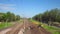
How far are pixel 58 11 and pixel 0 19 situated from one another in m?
16.9

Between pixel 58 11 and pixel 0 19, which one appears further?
pixel 0 19

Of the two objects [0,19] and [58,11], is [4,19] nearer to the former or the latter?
[0,19]

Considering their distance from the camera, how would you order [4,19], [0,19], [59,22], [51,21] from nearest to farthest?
[59,22]
[51,21]
[0,19]
[4,19]

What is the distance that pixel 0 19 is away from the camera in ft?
144

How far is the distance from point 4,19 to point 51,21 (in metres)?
15.3

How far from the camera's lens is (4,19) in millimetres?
46844

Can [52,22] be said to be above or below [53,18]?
below

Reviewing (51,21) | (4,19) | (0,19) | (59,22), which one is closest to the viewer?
(59,22)

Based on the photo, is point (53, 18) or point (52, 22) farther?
point (53, 18)

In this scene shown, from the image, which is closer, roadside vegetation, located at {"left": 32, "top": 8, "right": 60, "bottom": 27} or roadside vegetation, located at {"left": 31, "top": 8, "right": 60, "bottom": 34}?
roadside vegetation, located at {"left": 31, "top": 8, "right": 60, "bottom": 34}

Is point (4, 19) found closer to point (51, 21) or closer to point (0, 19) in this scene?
point (0, 19)

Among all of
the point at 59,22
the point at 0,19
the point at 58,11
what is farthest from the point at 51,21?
the point at 0,19

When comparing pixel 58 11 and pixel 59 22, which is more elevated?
pixel 58 11

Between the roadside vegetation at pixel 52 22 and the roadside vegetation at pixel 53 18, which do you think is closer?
the roadside vegetation at pixel 52 22
